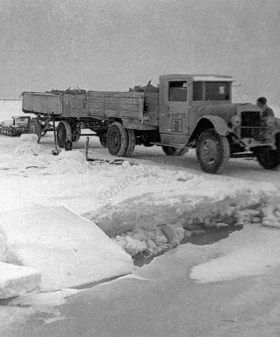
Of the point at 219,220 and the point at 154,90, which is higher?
the point at 154,90

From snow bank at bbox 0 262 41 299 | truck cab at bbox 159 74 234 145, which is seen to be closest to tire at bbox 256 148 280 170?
truck cab at bbox 159 74 234 145

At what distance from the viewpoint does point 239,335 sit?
339 centimetres

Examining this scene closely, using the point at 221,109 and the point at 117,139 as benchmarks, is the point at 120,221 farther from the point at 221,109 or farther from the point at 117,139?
the point at 117,139

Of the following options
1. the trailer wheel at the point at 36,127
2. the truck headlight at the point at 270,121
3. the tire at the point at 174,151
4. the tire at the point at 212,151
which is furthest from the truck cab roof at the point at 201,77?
the trailer wheel at the point at 36,127

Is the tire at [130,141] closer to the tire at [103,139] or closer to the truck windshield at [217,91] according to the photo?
the tire at [103,139]

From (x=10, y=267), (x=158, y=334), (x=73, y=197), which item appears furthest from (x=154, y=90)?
(x=158, y=334)

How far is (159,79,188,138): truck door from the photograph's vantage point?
10.3m

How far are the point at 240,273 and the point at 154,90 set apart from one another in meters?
6.96

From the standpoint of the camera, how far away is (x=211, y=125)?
1001 centimetres

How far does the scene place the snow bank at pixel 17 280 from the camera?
392 cm

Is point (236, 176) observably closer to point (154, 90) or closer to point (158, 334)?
point (154, 90)

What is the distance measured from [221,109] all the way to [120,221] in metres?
4.64

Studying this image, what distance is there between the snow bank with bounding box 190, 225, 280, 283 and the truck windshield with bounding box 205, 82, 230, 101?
4627mm

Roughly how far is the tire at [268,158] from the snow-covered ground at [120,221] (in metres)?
1.10
